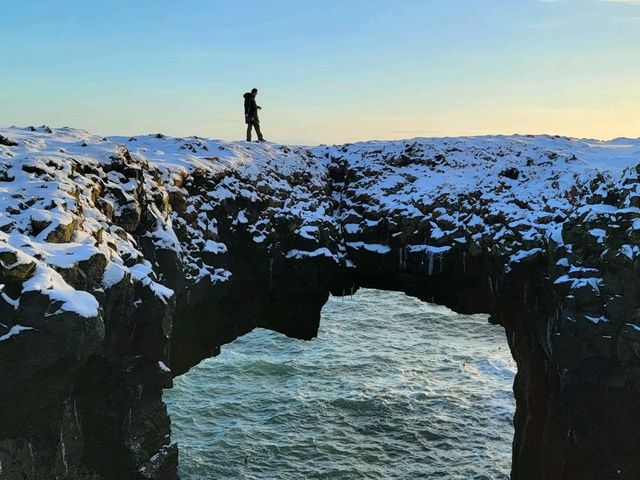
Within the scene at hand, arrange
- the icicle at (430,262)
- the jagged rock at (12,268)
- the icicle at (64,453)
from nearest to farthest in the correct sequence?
the jagged rock at (12,268)
the icicle at (64,453)
the icicle at (430,262)

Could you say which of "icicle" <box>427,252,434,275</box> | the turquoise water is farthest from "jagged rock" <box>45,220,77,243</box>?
"icicle" <box>427,252,434,275</box>

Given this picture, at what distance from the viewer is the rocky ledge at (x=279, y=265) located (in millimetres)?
12547

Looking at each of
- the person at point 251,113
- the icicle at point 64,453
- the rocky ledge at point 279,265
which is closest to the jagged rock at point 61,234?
the rocky ledge at point 279,265

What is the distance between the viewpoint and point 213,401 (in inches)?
1283

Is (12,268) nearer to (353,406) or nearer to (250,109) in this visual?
(250,109)

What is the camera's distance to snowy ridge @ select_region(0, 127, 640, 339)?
1395cm

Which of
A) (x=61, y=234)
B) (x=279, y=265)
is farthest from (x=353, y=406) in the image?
(x=61, y=234)

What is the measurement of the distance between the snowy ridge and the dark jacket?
2807 mm

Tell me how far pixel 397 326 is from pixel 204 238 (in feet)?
93.2

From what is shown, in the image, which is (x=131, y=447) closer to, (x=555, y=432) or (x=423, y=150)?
(x=555, y=432)

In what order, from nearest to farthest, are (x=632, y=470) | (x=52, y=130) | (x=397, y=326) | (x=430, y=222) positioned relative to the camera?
(x=632, y=470) → (x=52, y=130) → (x=430, y=222) → (x=397, y=326)

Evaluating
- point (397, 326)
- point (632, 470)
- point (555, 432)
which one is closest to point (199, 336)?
point (555, 432)

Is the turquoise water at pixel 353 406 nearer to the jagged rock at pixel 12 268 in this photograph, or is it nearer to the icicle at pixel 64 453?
the icicle at pixel 64 453

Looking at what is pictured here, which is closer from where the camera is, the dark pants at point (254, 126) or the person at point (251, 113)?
the person at point (251, 113)
